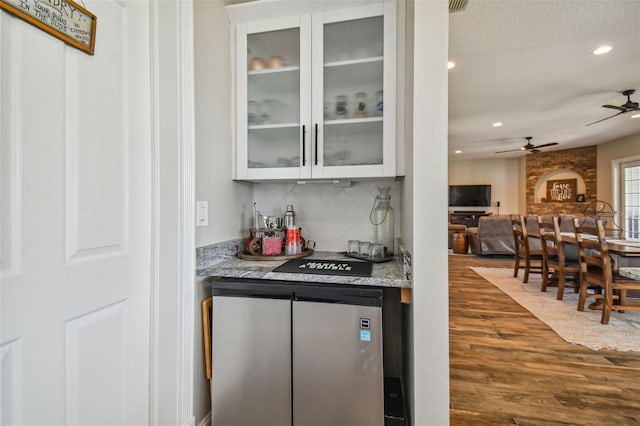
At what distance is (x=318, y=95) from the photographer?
65.3 inches

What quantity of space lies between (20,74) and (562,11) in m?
3.49

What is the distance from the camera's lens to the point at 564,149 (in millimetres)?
8023

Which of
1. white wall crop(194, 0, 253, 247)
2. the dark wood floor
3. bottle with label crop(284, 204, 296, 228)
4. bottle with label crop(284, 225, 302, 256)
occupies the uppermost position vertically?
white wall crop(194, 0, 253, 247)

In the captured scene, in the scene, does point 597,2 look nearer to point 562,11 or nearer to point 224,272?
point 562,11

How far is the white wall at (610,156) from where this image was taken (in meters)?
6.35

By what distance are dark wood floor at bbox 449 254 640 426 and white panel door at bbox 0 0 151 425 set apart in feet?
5.84

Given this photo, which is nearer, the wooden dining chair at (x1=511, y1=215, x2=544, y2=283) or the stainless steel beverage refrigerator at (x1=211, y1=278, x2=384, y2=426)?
the stainless steel beverage refrigerator at (x1=211, y1=278, x2=384, y2=426)

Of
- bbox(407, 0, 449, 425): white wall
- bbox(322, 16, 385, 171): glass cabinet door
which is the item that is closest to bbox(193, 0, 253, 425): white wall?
bbox(322, 16, 385, 171): glass cabinet door

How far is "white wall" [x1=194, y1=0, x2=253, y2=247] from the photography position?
1.47m

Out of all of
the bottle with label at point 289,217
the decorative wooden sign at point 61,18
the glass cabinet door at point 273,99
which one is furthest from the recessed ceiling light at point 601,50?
the decorative wooden sign at point 61,18

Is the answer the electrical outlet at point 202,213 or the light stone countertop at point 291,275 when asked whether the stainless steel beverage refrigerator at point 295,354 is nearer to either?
the light stone countertop at point 291,275

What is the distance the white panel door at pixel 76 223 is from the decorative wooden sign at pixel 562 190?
10.1 meters

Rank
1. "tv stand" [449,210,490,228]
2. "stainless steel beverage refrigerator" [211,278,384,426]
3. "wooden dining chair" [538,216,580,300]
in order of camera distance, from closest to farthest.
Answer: "stainless steel beverage refrigerator" [211,278,384,426]
"wooden dining chair" [538,216,580,300]
"tv stand" [449,210,490,228]

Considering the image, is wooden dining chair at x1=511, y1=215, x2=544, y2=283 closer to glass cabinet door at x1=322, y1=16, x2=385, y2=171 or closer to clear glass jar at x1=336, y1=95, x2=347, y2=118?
glass cabinet door at x1=322, y1=16, x2=385, y2=171
